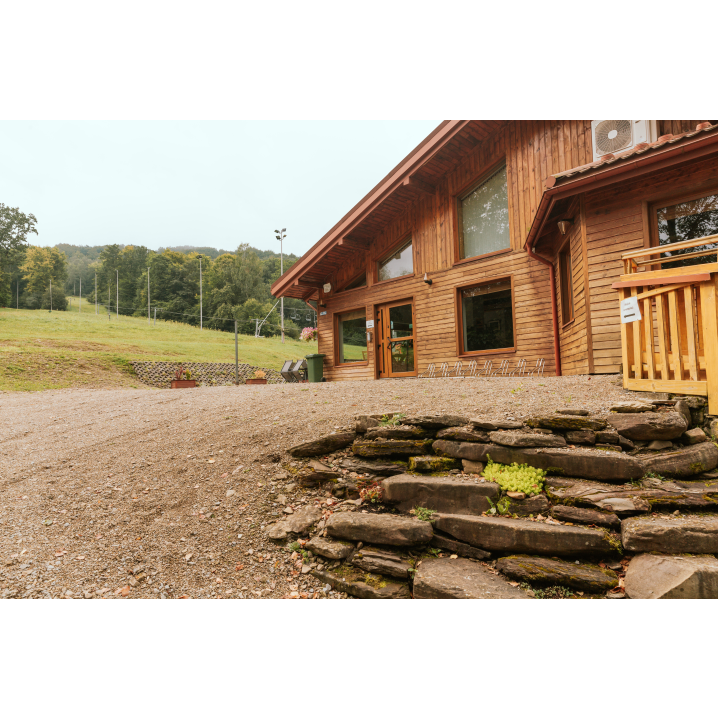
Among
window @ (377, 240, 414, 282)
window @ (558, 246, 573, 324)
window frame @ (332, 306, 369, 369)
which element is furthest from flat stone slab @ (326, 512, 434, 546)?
window frame @ (332, 306, 369, 369)

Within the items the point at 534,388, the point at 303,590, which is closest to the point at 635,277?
the point at 534,388

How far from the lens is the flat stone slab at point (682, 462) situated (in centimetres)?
294

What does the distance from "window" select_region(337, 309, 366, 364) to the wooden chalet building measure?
0.14 feet

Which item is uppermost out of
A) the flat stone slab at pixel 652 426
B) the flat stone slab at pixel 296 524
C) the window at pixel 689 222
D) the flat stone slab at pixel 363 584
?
the window at pixel 689 222

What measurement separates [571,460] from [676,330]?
175cm

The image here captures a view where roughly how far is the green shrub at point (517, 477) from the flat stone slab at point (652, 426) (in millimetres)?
781

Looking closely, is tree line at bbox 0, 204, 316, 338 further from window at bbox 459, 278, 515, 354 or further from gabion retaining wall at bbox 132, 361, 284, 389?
window at bbox 459, 278, 515, 354

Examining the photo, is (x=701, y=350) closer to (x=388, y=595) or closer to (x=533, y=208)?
(x=388, y=595)

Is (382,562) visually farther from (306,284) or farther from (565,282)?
(306,284)

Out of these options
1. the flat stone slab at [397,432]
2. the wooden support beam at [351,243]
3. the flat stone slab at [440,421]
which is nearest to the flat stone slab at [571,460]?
the flat stone slab at [440,421]

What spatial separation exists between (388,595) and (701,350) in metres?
3.60

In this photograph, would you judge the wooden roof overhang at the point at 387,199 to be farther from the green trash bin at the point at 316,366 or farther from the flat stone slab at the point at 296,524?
the flat stone slab at the point at 296,524
